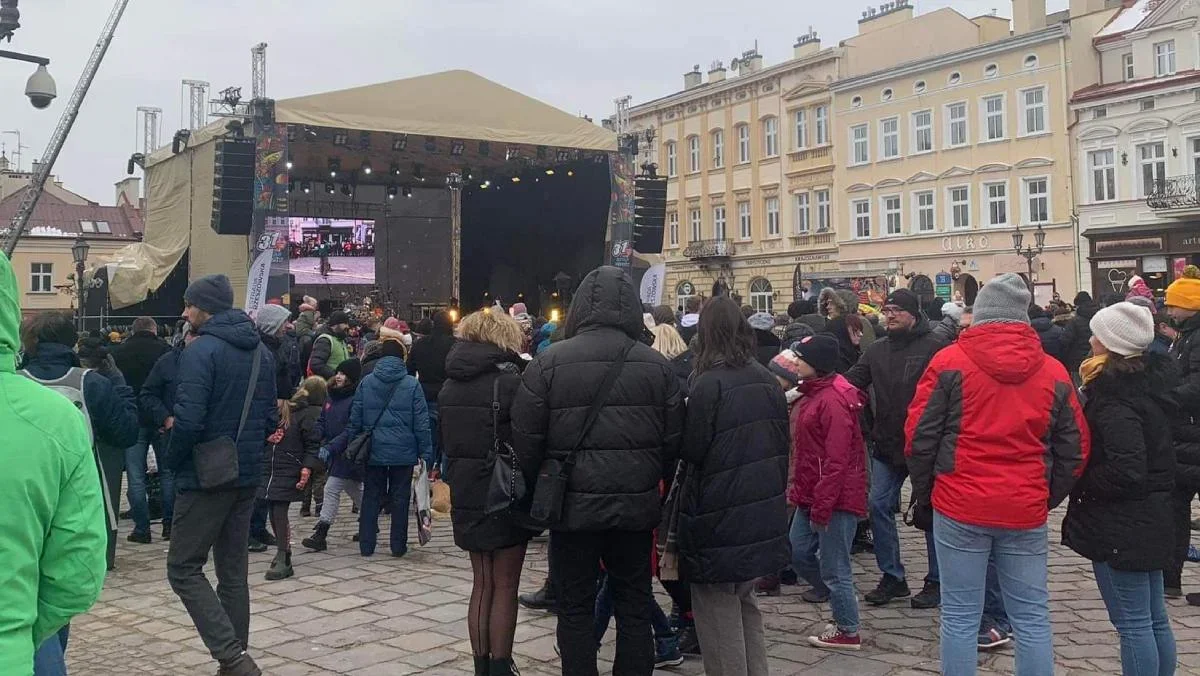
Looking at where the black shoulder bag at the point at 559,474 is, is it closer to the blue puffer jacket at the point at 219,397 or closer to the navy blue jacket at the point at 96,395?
the blue puffer jacket at the point at 219,397

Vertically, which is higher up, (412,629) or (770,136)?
(770,136)

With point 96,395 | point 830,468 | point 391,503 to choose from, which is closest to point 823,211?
point 391,503

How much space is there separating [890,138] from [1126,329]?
106 ft

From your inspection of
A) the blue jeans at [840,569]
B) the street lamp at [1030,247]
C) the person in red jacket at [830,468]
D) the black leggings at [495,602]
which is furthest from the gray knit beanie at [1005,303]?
the street lamp at [1030,247]

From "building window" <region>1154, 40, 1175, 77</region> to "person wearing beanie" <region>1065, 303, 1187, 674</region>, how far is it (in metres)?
29.0

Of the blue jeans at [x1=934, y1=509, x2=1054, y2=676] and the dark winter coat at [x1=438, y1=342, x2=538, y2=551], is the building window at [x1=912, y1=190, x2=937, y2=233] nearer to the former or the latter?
the dark winter coat at [x1=438, y1=342, x2=538, y2=551]

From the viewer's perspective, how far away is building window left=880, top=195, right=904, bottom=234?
112ft

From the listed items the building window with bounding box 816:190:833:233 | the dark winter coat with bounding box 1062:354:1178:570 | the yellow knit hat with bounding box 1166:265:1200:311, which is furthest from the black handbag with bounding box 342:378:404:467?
the building window with bounding box 816:190:833:233

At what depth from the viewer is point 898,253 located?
33.9 metres

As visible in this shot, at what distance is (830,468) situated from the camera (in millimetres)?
4926

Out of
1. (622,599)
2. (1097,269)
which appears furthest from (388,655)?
(1097,269)

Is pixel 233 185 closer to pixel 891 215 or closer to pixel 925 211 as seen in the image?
pixel 925 211

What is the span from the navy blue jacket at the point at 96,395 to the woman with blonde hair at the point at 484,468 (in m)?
2.16

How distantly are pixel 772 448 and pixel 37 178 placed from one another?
1951 cm
